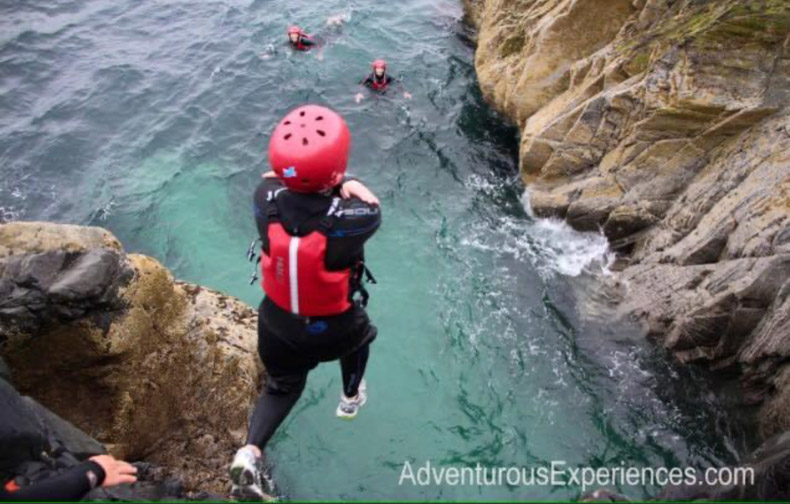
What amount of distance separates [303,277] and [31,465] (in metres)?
2.65

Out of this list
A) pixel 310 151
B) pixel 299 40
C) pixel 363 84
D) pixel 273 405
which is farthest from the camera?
pixel 299 40

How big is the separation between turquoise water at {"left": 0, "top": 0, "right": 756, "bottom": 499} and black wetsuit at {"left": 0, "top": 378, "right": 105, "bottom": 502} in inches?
113

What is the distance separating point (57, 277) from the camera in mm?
6469

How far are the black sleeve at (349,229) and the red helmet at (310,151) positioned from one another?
232mm

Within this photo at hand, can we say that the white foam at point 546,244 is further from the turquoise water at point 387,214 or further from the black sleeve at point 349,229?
the black sleeve at point 349,229

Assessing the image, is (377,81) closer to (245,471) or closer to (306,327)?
(306,327)

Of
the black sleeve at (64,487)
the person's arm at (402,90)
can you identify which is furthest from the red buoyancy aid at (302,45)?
the black sleeve at (64,487)

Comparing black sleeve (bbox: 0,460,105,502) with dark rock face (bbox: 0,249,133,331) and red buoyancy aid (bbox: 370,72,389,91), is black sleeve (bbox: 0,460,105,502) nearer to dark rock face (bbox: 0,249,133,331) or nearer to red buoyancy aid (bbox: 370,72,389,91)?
dark rock face (bbox: 0,249,133,331)

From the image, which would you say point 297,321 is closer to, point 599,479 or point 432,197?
point 599,479

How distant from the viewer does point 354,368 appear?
562 centimetres

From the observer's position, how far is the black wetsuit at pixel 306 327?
4.41 meters

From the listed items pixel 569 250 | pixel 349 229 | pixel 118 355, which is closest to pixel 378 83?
pixel 569 250

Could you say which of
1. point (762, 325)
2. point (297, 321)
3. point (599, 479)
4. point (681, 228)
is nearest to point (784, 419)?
point (762, 325)

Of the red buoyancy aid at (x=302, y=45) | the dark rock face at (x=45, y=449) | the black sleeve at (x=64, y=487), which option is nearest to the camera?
the black sleeve at (x=64, y=487)
